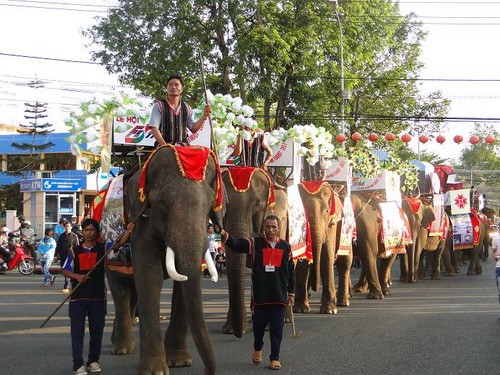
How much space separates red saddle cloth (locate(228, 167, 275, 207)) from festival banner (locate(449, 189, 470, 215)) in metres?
14.5

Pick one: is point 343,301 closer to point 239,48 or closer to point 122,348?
point 122,348

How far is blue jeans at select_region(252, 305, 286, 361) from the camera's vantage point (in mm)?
9383

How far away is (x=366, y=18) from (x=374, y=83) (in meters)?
9.13

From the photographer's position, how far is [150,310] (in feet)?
28.2

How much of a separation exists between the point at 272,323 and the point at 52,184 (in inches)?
1577

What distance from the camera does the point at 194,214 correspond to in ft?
26.8

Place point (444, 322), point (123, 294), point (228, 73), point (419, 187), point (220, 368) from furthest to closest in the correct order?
point (228, 73)
point (419, 187)
point (444, 322)
point (123, 294)
point (220, 368)

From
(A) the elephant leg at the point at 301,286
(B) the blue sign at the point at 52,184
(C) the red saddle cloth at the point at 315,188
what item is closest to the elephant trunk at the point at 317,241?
(A) the elephant leg at the point at 301,286

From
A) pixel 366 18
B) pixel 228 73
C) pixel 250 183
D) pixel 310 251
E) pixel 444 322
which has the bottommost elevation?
pixel 444 322

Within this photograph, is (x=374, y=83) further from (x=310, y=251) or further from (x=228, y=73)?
(x=310, y=251)

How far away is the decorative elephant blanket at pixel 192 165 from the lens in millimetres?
8440

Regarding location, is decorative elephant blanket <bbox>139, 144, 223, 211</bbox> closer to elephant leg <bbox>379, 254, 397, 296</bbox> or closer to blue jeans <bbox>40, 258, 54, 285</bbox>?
elephant leg <bbox>379, 254, 397, 296</bbox>

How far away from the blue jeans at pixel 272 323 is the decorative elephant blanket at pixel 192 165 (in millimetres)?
1367

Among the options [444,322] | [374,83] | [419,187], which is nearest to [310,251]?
[444,322]
